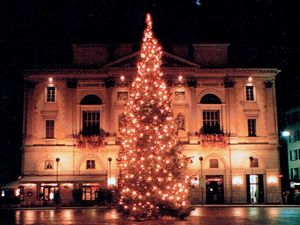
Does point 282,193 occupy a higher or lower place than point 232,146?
lower

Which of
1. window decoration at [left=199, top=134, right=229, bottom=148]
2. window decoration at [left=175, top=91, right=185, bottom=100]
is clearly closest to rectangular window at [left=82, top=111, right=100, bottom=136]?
window decoration at [left=175, top=91, right=185, bottom=100]

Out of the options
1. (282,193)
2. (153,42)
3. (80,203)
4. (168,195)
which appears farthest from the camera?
(282,193)

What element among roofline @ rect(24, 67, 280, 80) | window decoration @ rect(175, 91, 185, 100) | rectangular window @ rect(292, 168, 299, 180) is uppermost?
roofline @ rect(24, 67, 280, 80)

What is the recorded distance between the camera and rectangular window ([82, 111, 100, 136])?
56781mm

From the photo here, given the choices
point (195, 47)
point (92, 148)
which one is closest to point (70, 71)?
point (92, 148)

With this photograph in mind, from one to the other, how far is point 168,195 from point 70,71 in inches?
1232

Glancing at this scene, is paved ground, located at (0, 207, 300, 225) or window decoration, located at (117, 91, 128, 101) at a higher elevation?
window decoration, located at (117, 91, 128, 101)

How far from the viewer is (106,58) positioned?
58.9 m

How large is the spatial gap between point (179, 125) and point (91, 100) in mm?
10608

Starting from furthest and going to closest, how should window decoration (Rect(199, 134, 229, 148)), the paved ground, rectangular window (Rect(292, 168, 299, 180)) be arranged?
rectangular window (Rect(292, 168, 299, 180)) → window decoration (Rect(199, 134, 229, 148)) → the paved ground

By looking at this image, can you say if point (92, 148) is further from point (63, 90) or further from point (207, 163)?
point (207, 163)

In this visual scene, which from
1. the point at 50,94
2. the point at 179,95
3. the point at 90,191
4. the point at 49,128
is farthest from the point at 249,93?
the point at 49,128

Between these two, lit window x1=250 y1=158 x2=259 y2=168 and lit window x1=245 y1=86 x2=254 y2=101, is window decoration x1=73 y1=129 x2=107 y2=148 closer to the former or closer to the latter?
lit window x1=250 y1=158 x2=259 y2=168

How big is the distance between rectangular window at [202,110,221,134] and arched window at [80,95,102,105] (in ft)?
40.3
